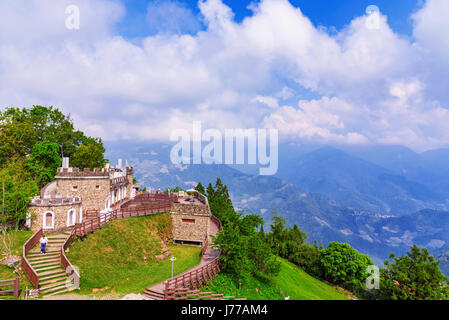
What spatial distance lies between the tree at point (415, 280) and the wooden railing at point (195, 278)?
23062 mm

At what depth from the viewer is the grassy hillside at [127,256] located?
2016 cm

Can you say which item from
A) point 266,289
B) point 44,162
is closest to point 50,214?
point 44,162

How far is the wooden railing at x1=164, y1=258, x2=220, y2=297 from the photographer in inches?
753

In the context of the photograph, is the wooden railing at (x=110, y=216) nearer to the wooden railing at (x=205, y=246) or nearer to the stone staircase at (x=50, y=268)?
A: the stone staircase at (x=50, y=268)

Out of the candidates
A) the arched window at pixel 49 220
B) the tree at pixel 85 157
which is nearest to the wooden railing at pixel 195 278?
the arched window at pixel 49 220

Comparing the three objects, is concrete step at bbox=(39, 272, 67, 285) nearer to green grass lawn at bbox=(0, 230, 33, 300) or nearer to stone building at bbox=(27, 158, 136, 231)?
green grass lawn at bbox=(0, 230, 33, 300)

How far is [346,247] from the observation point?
147 ft

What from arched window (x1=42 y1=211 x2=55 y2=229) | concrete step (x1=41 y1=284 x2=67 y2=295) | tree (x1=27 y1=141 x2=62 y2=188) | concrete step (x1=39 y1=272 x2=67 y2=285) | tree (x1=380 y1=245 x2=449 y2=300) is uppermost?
tree (x1=27 y1=141 x2=62 y2=188)

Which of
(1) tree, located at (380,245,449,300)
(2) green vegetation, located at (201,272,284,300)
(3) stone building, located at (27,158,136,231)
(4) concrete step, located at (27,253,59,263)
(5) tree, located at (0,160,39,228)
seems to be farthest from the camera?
(1) tree, located at (380,245,449,300)

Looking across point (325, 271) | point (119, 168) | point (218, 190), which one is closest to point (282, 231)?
point (325, 271)

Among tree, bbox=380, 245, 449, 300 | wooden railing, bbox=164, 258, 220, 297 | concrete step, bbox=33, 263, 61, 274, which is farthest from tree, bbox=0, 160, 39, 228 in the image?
tree, bbox=380, 245, 449, 300

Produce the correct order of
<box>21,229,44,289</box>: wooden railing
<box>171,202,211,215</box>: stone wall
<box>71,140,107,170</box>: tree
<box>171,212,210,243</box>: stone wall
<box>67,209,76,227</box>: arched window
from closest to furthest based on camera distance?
<box>21,229,44,289</box>: wooden railing → <box>67,209,76,227</box>: arched window → <box>171,212,210,243</box>: stone wall → <box>171,202,211,215</box>: stone wall → <box>71,140,107,170</box>: tree

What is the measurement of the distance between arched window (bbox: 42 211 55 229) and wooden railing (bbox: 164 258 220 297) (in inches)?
572
